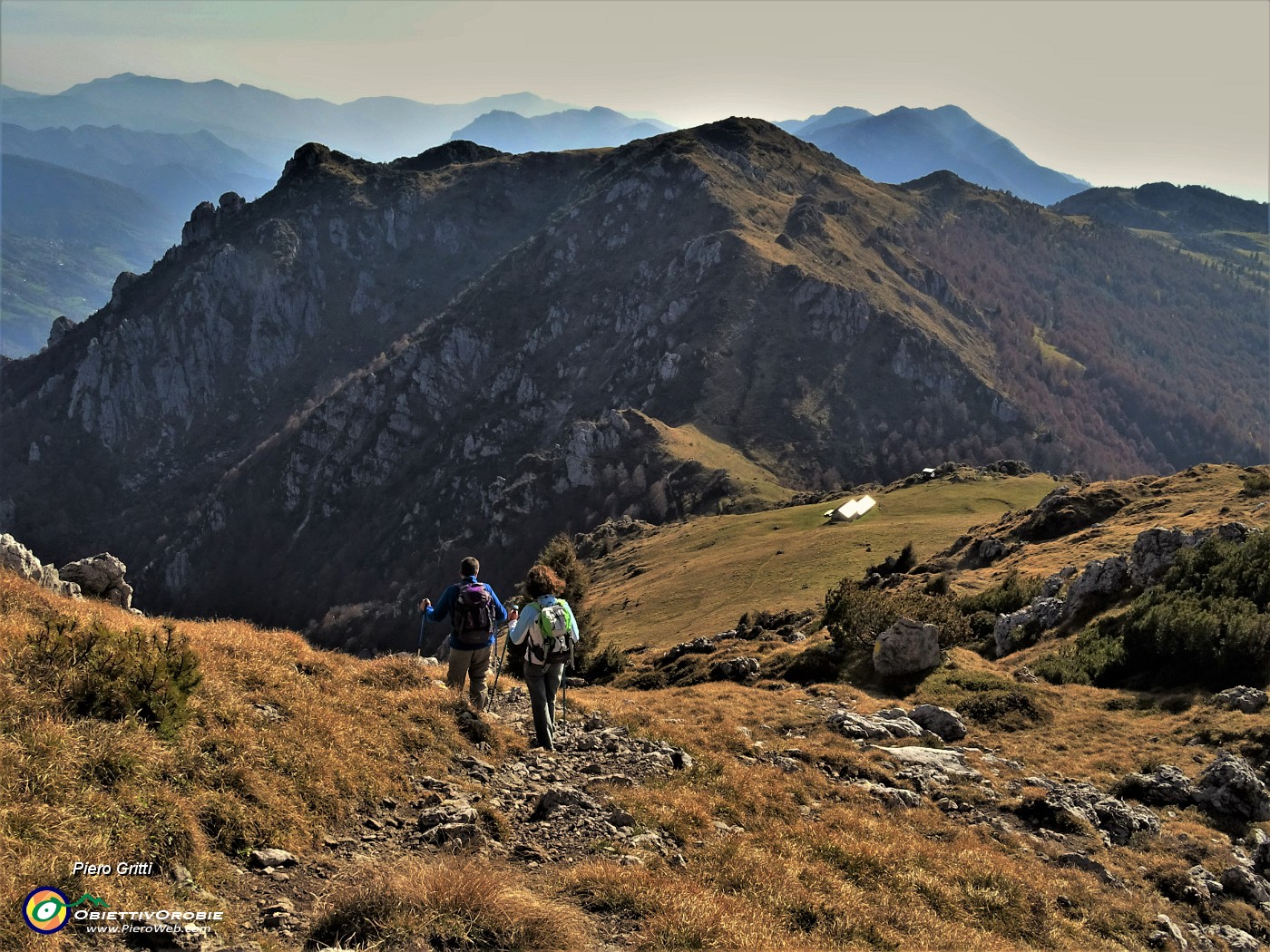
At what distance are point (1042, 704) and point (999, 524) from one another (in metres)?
44.6

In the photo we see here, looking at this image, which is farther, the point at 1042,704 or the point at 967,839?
the point at 1042,704

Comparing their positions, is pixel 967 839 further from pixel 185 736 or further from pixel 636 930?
pixel 185 736

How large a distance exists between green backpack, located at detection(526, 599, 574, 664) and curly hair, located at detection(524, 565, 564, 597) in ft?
1.25

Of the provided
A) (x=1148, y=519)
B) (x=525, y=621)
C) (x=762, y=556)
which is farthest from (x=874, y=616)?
(x=762, y=556)

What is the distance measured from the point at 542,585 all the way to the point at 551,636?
1.01 metres

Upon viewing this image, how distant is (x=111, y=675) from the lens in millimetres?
9922

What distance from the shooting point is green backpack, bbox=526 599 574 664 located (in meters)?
13.5

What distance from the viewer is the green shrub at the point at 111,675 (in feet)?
31.6

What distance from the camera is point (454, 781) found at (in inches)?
473

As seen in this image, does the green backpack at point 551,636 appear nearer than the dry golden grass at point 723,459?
Yes

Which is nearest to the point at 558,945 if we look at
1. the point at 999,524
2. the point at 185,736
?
the point at 185,736

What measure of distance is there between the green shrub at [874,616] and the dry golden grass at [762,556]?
22.3 m

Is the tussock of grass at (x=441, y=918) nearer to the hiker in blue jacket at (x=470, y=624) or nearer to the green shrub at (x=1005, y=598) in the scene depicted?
the hiker in blue jacket at (x=470, y=624)

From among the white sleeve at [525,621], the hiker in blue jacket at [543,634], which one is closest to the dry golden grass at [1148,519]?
the hiker in blue jacket at [543,634]
